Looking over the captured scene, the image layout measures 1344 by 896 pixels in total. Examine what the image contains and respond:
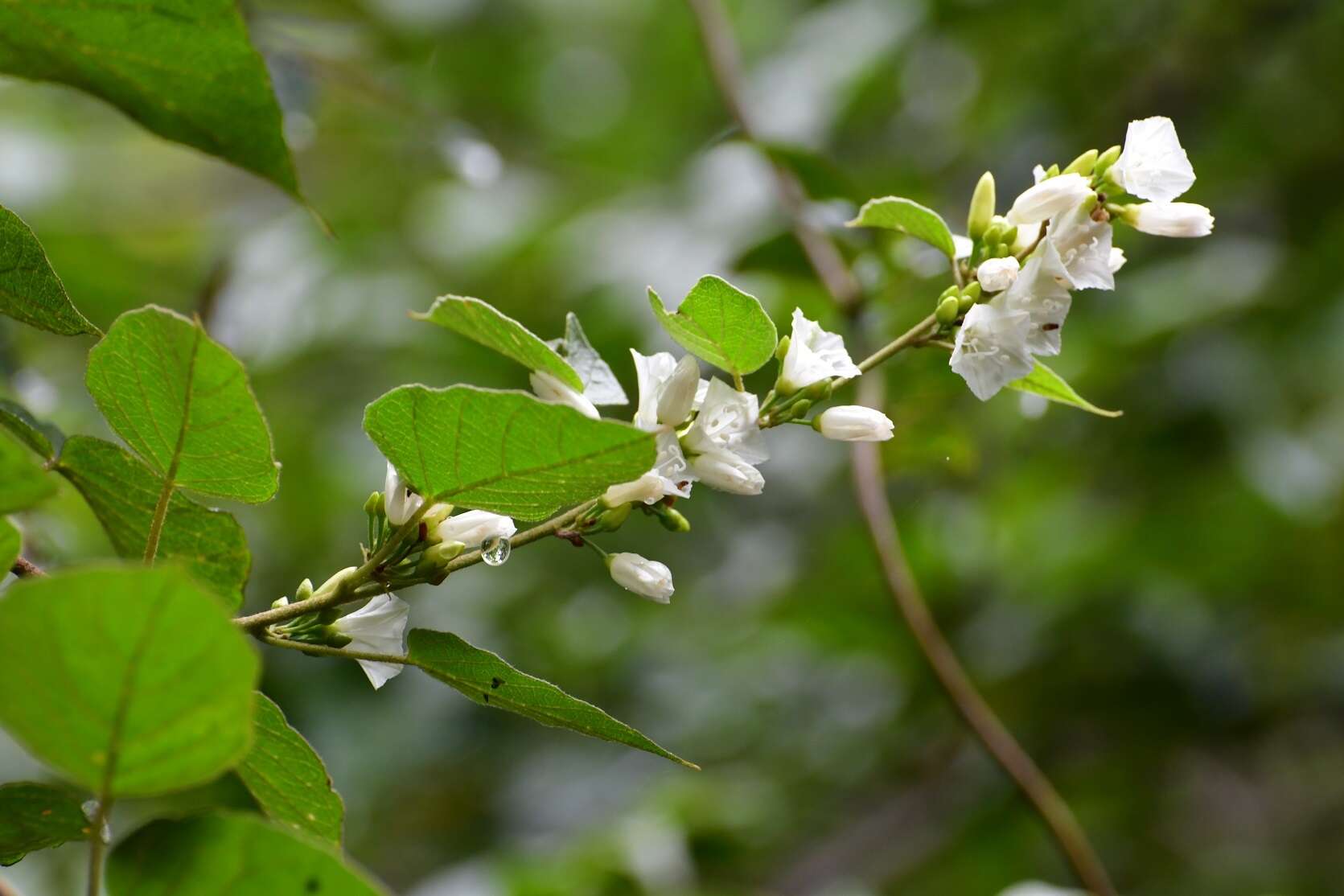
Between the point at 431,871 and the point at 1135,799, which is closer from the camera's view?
the point at 431,871

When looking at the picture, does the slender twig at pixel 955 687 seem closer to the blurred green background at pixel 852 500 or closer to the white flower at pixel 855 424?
the blurred green background at pixel 852 500

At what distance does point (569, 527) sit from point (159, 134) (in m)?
0.27

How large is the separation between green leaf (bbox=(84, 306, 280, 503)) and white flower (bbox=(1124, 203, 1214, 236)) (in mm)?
475

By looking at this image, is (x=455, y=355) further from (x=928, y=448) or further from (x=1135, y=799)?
(x=1135, y=799)

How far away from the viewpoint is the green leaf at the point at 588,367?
605mm

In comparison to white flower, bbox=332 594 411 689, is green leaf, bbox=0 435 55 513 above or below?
above

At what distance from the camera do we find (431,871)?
2119 mm

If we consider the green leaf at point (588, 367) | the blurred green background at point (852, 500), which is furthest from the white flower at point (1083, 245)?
the blurred green background at point (852, 500)

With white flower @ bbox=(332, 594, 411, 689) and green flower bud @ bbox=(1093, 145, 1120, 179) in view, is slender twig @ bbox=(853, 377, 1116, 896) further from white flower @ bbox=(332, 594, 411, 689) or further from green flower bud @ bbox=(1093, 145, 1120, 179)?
white flower @ bbox=(332, 594, 411, 689)

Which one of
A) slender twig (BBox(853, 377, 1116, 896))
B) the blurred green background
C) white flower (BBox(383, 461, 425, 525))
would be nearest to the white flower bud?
white flower (BBox(383, 461, 425, 525))

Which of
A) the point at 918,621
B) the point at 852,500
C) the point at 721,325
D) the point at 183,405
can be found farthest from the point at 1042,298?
the point at 852,500

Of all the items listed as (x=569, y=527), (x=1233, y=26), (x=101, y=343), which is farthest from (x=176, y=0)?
(x=1233, y=26)

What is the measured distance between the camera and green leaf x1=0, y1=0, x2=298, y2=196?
20.4 inches

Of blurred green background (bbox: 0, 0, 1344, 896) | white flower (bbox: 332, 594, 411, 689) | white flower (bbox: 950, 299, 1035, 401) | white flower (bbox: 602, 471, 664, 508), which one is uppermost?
white flower (bbox: 950, 299, 1035, 401)
